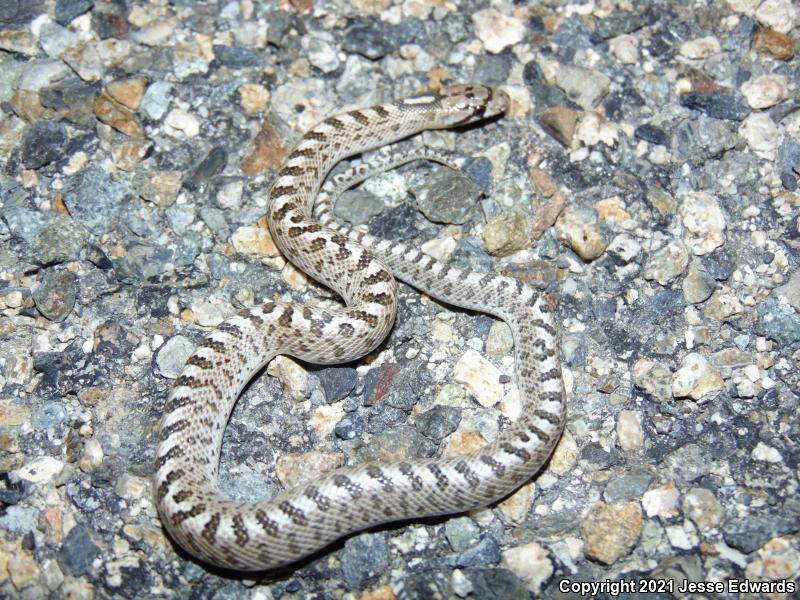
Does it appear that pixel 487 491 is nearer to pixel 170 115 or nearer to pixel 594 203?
pixel 594 203

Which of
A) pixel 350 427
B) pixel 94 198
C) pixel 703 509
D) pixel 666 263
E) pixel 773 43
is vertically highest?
pixel 773 43

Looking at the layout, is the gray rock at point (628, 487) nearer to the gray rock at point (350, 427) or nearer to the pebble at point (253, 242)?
the gray rock at point (350, 427)

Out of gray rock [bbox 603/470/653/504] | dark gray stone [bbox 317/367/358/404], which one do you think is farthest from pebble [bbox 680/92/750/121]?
dark gray stone [bbox 317/367/358/404]

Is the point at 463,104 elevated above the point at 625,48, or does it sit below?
below

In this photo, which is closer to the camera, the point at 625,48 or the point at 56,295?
the point at 56,295

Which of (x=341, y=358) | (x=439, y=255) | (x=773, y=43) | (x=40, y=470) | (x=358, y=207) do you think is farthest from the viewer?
(x=773, y=43)

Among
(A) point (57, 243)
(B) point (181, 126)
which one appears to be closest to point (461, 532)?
(A) point (57, 243)

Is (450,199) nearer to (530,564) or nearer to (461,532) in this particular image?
(461,532)
